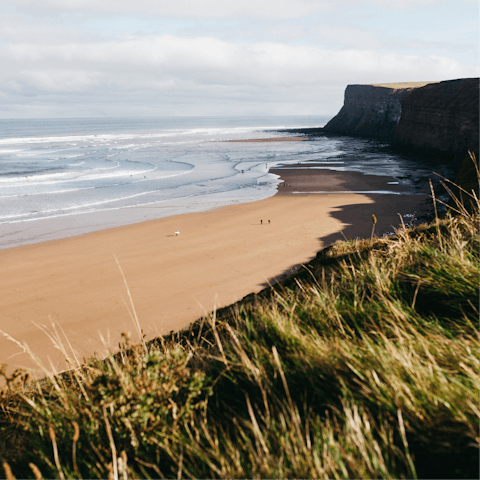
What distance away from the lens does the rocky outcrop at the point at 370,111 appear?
74500 millimetres

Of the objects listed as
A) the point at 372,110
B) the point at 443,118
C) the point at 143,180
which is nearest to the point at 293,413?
the point at 143,180

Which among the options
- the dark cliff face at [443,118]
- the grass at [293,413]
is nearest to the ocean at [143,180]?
the dark cliff face at [443,118]

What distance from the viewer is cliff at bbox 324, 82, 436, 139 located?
74.5m

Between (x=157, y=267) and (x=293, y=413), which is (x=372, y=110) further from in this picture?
(x=293, y=413)

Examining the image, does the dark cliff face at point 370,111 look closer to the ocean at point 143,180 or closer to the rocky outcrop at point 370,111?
the rocky outcrop at point 370,111

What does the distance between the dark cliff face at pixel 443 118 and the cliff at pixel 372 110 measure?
1918 centimetres

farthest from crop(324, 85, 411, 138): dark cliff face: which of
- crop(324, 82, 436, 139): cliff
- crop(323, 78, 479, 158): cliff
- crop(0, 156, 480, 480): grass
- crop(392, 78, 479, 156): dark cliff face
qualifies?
crop(0, 156, 480, 480): grass

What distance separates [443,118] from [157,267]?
41.7 metres

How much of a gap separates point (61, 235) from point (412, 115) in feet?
162

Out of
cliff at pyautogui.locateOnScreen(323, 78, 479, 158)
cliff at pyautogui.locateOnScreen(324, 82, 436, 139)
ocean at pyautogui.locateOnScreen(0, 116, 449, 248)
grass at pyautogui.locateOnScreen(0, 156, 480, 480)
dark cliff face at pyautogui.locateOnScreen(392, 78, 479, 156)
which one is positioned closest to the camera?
grass at pyautogui.locateOnScreen(0, 156, 480, 480)

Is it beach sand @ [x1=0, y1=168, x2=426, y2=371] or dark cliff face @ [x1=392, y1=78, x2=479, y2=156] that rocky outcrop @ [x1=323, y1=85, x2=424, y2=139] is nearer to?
dark cliff face @ [x1=392, y1=78, x2=479, y2=156]

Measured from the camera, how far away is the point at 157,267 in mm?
13461

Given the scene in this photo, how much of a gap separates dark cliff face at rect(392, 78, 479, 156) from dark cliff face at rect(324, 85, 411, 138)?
20.2 metres

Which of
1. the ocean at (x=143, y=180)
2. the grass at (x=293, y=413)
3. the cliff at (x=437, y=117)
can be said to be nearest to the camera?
the grass at (x=293, y=413)
